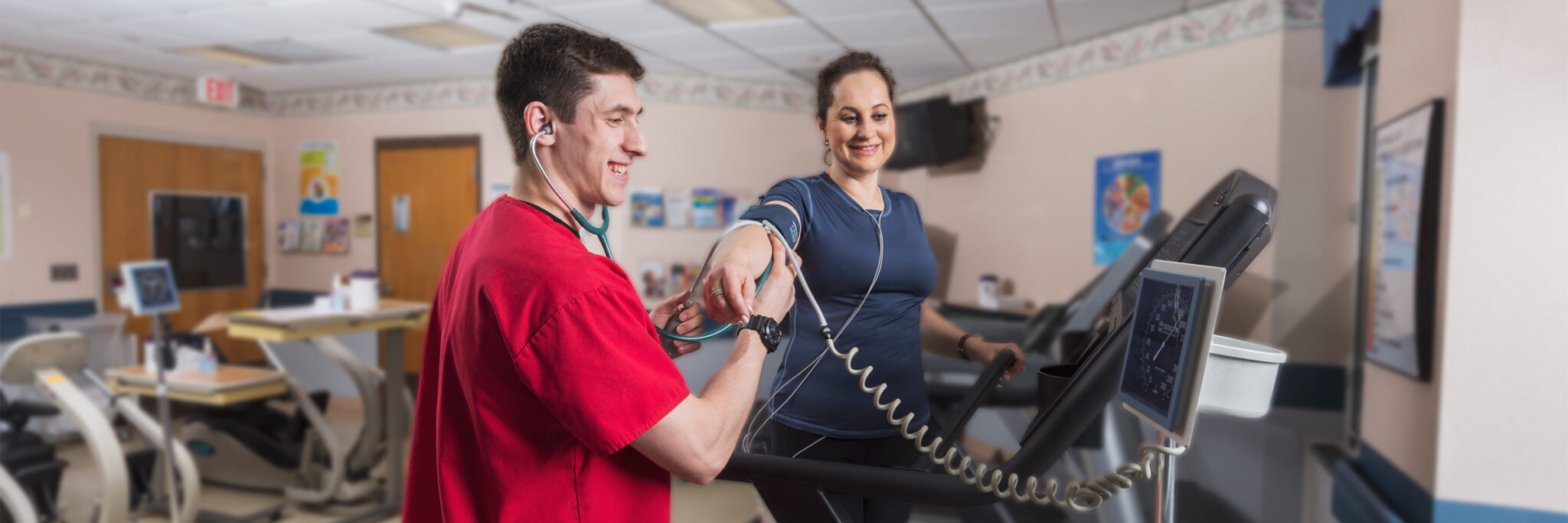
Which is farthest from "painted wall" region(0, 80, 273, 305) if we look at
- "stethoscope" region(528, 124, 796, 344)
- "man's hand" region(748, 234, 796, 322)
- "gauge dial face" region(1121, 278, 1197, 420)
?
"gauge dial face" region(1121, 278, 1197, 420)

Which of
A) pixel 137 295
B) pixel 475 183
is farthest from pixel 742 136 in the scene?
pixel 137 295

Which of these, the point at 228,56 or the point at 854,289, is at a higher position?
the point at 228,56

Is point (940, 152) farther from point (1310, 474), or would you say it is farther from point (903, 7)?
point (1310, 474)

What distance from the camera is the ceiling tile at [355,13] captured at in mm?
3693

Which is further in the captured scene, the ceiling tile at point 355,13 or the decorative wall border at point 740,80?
the ceiling tile at point 355,13

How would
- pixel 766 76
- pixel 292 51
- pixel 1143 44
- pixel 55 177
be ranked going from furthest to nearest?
pixel 766 76
pixel 55 177
pixel 292 51
pixel 1143 44

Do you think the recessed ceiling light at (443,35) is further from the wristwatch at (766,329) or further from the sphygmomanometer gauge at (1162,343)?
the sphygmomanometer gauge at (1162,343)

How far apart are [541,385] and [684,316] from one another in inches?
13.5

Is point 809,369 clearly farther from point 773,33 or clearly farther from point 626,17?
point 773,33

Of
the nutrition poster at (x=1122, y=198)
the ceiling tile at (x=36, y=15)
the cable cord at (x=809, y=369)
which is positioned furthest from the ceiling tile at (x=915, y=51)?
the ceiling tile at (x=36, y=15)

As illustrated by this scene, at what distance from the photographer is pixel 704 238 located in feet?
18.0

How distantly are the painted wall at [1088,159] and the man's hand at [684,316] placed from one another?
2.97 m

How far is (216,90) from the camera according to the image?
5.05 m

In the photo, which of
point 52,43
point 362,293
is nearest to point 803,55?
point 362,293
